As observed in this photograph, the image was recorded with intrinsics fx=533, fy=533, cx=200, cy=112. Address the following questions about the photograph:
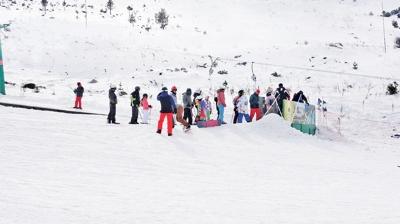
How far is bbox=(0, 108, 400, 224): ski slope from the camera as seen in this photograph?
7.50m

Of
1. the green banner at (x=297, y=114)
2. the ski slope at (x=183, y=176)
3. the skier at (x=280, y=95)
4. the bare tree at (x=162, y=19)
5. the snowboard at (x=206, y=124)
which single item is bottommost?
the ski slope at (x=183, y=176)

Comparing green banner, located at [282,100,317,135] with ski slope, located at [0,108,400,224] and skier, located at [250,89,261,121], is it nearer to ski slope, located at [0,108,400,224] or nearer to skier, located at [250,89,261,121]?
skier, located at [250,89,261,121]

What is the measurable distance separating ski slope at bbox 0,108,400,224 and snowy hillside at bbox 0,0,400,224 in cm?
4

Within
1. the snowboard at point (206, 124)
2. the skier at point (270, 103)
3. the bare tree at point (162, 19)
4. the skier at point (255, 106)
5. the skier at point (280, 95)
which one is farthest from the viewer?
the bare tree at point (162, 19)

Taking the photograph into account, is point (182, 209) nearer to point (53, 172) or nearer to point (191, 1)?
point (53, 172)

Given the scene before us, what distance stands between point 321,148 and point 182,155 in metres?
6.07

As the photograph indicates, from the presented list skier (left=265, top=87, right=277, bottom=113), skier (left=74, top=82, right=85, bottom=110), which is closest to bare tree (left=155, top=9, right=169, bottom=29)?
skier (left=74, top=82, right=85, bottom=110)

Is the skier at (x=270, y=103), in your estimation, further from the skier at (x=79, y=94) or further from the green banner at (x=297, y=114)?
the skier at (x=79, y=94)

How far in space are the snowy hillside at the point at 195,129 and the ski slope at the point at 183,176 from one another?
4 centimetres

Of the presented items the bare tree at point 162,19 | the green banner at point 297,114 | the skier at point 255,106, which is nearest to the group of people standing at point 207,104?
the skier at point 255,106

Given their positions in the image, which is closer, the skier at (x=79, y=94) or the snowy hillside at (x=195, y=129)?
the snowy hillside at (x=195, y=129)

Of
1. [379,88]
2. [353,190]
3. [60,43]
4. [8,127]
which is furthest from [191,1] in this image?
[353,190]

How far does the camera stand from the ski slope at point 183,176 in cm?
750

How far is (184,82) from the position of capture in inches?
1289
